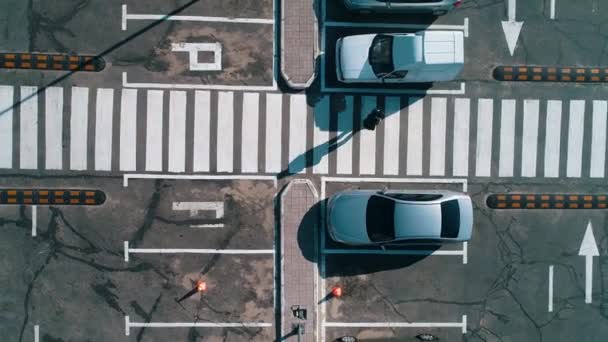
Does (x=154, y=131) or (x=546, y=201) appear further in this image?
(x=546, y=201)

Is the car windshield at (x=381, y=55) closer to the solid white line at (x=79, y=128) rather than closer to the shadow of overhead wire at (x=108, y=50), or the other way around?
the shadow of overhead wire at (x=108, y=50)

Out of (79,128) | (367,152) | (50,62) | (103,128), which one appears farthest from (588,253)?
(50,62)

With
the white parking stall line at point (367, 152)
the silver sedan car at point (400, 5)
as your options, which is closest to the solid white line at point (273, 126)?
the white parking stall line at point (367, 152)

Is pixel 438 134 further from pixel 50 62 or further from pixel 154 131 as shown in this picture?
pixel 50 62

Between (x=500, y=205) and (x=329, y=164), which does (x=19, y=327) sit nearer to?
(x=329, y=164)

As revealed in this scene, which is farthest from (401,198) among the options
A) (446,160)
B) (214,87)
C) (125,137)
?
(125,137)

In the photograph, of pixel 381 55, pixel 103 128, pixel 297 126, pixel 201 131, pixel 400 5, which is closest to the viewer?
pixel 381 55

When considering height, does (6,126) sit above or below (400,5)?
below
